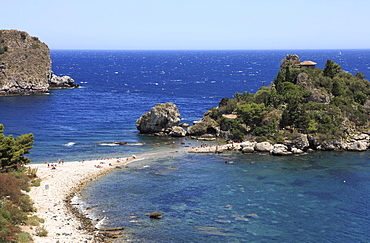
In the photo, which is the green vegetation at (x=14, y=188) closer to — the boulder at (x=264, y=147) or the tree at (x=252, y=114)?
the boulder at (x=264, y=147)

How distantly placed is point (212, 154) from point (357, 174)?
30.3 meters

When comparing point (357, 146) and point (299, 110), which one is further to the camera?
point (299, 110)

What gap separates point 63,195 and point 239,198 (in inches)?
1100

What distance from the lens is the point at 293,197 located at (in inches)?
2542

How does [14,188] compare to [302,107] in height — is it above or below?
below

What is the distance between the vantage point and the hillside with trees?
9594 centimetres

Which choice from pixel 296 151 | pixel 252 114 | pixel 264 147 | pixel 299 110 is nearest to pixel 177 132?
pixel 252 114

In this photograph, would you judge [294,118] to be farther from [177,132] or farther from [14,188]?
[14,188]

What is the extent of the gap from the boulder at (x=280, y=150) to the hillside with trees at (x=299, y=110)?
6.89 feet

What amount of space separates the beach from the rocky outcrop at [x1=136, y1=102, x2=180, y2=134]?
23083 mm

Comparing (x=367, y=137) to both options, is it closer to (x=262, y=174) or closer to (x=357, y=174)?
(x=357, y=174)

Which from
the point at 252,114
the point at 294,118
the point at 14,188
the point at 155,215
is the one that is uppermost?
the point at 252,114

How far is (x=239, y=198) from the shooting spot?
209ft

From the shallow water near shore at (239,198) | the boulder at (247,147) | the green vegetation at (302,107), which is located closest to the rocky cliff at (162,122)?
the green vegetation at (302,107)
